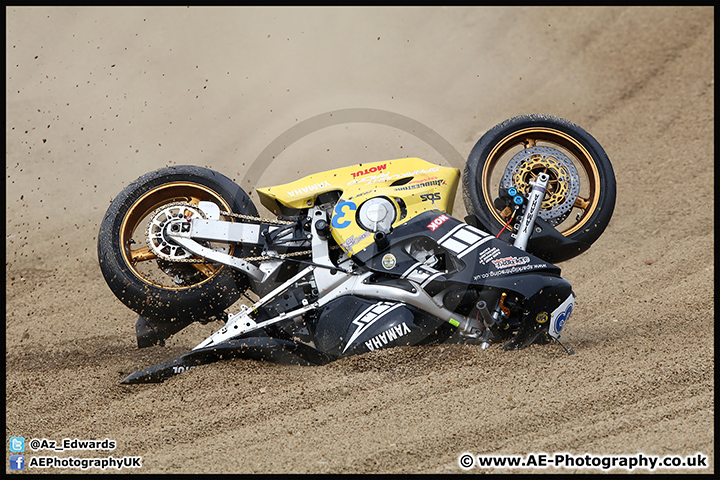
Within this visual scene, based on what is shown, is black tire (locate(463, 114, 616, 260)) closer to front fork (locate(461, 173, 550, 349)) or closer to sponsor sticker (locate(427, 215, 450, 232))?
front fork (locate(461, 173, 550, 349))

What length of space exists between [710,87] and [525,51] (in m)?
4.07

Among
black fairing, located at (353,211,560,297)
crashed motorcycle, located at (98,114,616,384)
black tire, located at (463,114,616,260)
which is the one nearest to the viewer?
black fairing, located at (353,211,560,297)

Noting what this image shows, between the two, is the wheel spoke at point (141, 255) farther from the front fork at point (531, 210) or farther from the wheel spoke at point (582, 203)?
the wheel spoke at point (582, 203)

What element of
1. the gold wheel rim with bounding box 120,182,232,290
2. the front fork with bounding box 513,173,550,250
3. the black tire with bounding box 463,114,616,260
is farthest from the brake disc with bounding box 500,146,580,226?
the gold wheel rim with bounding box 120,182,232,290

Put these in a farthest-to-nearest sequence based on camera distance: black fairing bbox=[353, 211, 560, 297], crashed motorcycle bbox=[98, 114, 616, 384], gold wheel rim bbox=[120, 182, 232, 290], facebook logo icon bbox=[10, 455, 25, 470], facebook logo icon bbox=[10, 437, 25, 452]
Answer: gold wheel rim bbox=[120, 182, 232, 290] < crashed motorcycle bbox=[98, 114, 616, 384] < black fairing bbox=[353, 211, 560, 297] < facebook logo icon bbox=[10, 437, 25, 452] < facebook logo icon bbox=[10, 455, 25, 470]

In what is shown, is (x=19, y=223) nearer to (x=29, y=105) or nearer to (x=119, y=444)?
(x=29, y=105)

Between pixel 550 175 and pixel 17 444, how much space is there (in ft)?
13.9

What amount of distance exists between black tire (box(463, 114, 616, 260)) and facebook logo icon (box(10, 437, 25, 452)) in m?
3.51

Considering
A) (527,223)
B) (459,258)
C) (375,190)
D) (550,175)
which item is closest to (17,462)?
(375,190)

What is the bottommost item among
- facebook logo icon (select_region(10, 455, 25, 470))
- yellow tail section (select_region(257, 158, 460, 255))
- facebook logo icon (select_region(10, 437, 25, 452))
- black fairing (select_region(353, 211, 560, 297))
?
facebook logo icon (select_region(10, 455, 25, 470))

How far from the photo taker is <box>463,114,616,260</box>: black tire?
15.9ft

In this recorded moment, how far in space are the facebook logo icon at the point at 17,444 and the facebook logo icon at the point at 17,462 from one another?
0.35ft

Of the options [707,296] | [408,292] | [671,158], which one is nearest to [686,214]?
[671,158]

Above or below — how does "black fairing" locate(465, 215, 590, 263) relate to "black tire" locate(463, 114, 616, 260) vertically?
below
